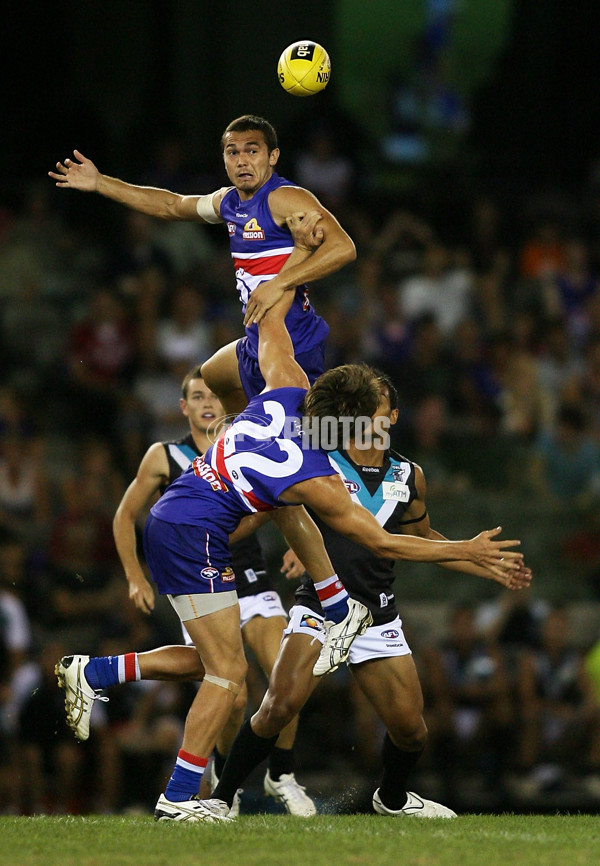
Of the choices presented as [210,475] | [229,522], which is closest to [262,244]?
[210,475]

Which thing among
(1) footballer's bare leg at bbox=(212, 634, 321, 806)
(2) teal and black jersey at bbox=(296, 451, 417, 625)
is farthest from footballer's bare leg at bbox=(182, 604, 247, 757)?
(2) teal and black jersey at bbox=(296, 451, 417, 625)

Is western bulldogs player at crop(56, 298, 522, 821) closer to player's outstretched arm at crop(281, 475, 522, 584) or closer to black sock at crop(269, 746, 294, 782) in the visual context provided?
player's outstretched arm at crop(281, 475, 522, 584)

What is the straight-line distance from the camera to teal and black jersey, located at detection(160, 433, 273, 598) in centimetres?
769

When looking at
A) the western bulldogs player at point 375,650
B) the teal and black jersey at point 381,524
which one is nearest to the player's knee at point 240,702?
the western bulldogs player at point 375,650

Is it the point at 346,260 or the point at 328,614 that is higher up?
the point at 346,260

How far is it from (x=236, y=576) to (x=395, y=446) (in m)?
5.03

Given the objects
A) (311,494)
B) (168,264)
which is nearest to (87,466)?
(168,264)

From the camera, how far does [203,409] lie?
789 centimetres

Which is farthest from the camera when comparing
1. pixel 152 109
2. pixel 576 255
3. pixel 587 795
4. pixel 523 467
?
pixel 152 109

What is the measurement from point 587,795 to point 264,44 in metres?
8.88

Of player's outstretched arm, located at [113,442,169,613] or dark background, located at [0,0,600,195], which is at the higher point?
dark background, located at [0,0,600,195]

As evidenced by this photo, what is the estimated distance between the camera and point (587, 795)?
393 inches

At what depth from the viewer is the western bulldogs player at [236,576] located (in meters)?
7.48

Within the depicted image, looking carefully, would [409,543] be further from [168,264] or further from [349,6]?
[349,6]
